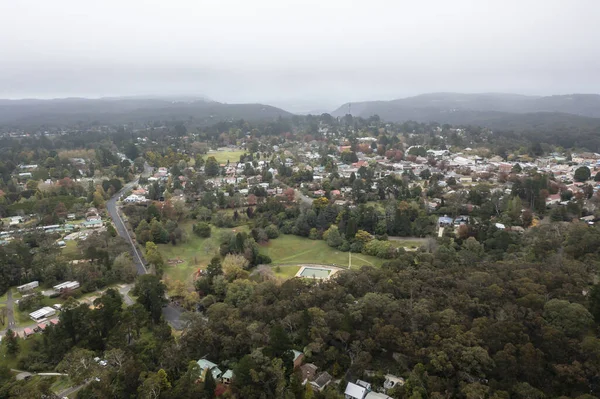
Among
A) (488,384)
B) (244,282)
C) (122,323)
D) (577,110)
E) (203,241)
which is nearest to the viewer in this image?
(488,384)

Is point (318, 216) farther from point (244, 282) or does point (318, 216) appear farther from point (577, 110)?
point (577, 110)

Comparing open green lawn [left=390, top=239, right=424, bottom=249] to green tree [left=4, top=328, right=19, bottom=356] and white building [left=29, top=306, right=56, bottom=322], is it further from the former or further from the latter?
green tree [left=4, top=328, right=19, bottom=356]

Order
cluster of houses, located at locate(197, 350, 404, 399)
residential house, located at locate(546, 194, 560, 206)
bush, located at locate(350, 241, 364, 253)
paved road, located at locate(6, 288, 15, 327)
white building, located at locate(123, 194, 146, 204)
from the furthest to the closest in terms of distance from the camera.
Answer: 1. white building, located at locate(123, 194, 146, 204)
2. residential house, located at locate(546, 194, 560, 206)
3. bush, located at locate(350, 241, 364, 253)
4. paved road, located at locate(6, 288, 15, 327)
5. cluster of houses, located at locate(197, 350, 404, 399)

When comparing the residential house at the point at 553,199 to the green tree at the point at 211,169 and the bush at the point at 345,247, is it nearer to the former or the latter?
the bush at the point at 345,247

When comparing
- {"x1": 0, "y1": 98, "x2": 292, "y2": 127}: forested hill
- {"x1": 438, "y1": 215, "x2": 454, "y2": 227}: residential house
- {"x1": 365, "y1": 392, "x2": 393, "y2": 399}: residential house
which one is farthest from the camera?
{"x1": 0, "y1": 98, "x2": 292, "y2": 127}: forested hill

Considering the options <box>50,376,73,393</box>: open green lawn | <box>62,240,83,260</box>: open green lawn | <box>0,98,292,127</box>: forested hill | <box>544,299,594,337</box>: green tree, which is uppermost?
<box>0,98,292,127</box>: forested hill

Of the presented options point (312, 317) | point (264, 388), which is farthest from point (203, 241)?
point (264, 388)

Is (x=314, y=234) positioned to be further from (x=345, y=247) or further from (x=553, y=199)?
(x=553, y=199)

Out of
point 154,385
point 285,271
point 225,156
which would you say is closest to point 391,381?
point 154,385

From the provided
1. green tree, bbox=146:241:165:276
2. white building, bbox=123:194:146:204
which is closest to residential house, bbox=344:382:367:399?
green tree, bbox=146:241:165:276
